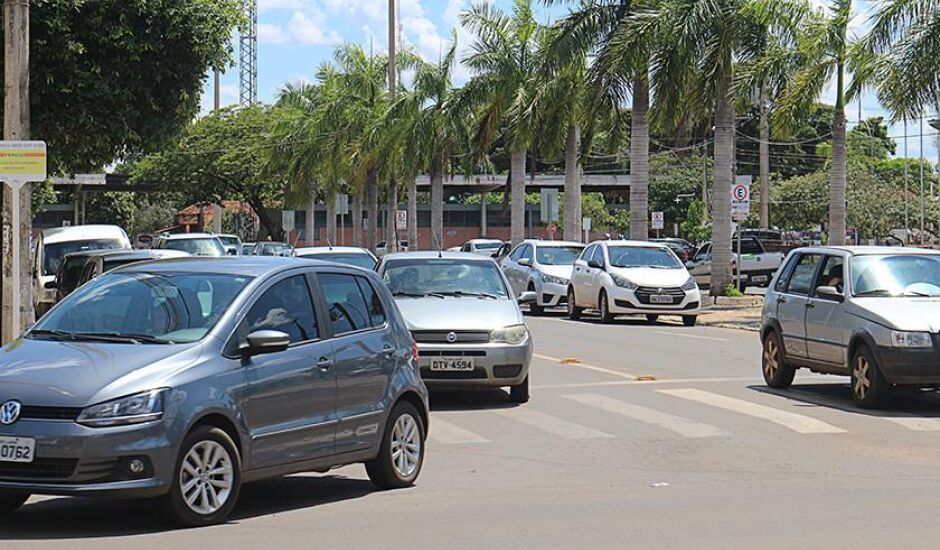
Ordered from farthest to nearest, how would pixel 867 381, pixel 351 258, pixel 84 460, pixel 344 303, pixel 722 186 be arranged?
pixel 722 186, pixel 351 258, pixel 867 381, pixel 344 303, pixel 84 460

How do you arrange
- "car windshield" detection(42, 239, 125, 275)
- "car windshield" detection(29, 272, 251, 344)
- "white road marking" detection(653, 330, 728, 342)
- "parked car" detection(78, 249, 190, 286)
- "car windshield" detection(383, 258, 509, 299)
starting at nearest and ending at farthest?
"car windshield" detection(29, 272, 251, 344) → "car windshield" detection(383, 258, 509, 299) → "parked car" detection(78, 249, 190, 286) → "white road marking" detection(653, 330, 728, 342) → "car windshield" detection(42, 239, 125, 275)

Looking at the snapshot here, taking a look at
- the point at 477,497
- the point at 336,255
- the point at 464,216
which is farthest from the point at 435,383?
the point at 464,216

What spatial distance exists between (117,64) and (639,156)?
18.1 meters

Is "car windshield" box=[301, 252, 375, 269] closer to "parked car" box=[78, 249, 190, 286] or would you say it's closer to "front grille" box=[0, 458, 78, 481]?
"parked car" box=[78, 249, 190, 286]

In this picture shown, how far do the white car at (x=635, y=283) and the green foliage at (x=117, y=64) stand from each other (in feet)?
31.6

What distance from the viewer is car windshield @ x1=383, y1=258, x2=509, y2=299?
16203mm

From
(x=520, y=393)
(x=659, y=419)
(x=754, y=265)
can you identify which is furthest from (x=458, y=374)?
(x=754, y=265)

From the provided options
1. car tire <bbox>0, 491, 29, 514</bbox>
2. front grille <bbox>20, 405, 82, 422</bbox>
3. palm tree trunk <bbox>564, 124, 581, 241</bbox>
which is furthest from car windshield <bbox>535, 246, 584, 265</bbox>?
front grille <bbox>20, 405, 82, 422</bbox>

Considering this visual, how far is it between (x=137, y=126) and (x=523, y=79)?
23.5 meters

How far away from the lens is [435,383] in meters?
15.0

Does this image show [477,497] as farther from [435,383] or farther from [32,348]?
[435,383]

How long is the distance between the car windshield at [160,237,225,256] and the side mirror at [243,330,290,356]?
22.6 metres

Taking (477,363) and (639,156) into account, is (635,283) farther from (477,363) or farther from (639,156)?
(477,363)

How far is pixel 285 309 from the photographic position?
31.0ft
